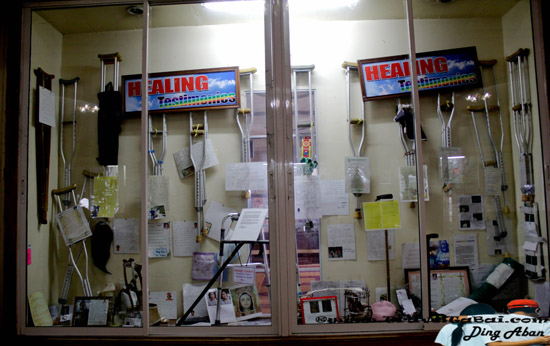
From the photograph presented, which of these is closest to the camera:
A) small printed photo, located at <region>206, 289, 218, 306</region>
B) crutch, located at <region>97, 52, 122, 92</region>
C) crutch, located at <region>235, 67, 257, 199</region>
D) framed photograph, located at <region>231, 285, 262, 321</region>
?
framed photograph, located at <region>231, 285, 262, 321</region>

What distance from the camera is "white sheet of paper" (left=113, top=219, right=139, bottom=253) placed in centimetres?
271

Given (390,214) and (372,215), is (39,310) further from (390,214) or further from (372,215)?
(390,214)

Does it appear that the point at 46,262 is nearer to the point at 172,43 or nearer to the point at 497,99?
the point at 172,43

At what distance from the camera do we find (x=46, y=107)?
2.69 m

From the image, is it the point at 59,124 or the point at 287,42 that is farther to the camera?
the point at 59,124

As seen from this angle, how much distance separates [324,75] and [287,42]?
491 mm

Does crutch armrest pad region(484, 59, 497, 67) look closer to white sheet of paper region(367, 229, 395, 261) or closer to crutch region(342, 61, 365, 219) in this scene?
crutch region(342, 61, 365, 219)

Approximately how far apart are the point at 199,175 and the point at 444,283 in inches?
78.0

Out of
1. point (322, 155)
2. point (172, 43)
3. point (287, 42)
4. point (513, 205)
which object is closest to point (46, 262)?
point (172, 43)

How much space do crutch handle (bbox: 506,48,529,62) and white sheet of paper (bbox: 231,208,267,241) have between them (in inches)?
85.3

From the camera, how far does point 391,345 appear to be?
2.26 meters

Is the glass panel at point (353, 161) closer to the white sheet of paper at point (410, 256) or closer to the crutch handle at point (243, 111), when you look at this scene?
the white sheet of paper at point (410, 256)

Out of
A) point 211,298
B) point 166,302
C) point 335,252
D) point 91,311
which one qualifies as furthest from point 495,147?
point 91,311

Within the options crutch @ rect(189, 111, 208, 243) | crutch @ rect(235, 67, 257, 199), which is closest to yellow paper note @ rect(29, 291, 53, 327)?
crutch @ rect(189, 111, 208, 243)
